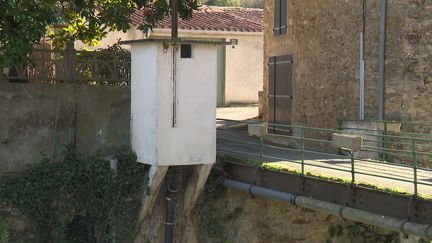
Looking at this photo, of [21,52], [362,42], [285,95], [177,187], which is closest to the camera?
[21,52]

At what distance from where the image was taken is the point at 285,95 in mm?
15008

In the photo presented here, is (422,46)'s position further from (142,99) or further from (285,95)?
(142,99)

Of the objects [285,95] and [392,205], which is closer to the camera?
[392,205]

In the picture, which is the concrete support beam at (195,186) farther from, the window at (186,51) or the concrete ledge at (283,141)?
the concrete ledge at (283,141)

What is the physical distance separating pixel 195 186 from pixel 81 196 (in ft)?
5.87

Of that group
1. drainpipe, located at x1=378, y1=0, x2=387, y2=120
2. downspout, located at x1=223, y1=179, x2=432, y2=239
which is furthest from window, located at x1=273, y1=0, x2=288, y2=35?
downspout, located at x1=223, y1=179, x2=432, y2=239

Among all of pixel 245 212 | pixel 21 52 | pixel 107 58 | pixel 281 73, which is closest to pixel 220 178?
pixel 245 212

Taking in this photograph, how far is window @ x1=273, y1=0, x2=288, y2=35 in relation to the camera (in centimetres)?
1519

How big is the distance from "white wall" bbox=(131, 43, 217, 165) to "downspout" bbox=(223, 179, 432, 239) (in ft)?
2.44

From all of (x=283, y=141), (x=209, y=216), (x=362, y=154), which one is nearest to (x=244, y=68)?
(x=283, y=141)

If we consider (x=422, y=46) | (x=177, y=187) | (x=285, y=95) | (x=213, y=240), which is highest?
(x=422, y=46)

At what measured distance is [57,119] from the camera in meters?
10.8

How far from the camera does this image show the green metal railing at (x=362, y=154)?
29.5 feet

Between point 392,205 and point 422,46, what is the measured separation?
456 centimetres
